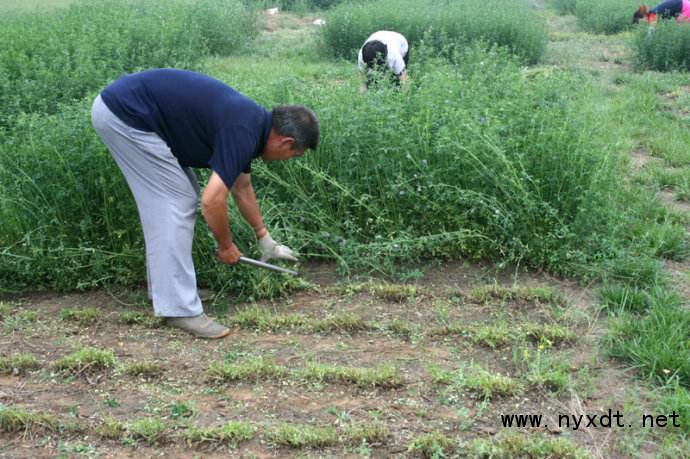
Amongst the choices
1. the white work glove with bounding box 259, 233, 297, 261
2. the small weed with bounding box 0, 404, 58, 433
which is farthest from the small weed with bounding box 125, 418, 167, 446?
the white work glove with bounding box 259, 233, 297, 261

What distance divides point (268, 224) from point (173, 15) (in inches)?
284

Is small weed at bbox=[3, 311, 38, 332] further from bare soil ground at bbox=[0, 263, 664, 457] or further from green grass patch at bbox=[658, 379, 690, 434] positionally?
green grass patch at bbox=[658, 379, 690, 434]

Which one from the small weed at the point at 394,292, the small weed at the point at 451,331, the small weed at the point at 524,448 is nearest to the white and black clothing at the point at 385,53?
the small weed at the point at 394,292

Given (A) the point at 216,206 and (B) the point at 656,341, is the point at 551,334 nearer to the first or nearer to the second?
(B) the point at 656,341

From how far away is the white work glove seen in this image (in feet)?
14.7

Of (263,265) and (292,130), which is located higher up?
(292,130)

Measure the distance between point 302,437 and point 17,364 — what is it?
1.70 m

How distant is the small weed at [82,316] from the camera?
14.8 feet

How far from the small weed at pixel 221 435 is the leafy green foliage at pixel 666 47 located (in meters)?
9.65

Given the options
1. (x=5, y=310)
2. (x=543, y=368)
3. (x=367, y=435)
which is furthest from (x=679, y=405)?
(x=5, y=310)

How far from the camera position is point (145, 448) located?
10.9 ft

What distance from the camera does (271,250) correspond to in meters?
4.52

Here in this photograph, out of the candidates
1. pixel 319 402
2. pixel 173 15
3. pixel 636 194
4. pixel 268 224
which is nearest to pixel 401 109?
pixel 268 224

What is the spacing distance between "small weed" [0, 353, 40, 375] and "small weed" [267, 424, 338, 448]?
1495 mm
